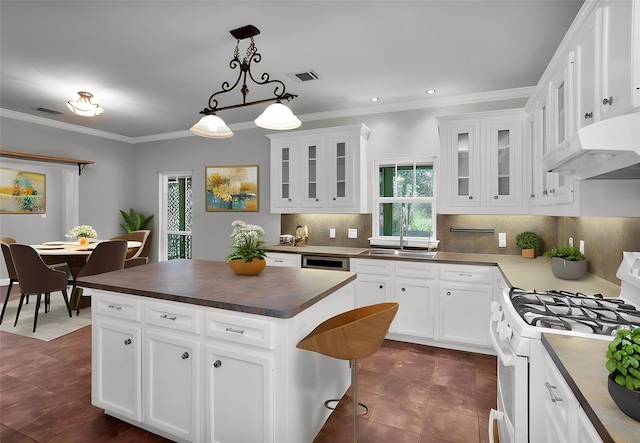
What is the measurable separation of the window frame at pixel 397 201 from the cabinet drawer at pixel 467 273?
687mm

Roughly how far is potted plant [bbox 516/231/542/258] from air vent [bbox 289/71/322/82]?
9.08 feet

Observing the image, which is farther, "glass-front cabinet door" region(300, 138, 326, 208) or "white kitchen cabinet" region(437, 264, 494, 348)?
"glass-front cabinet door" region(300, 138, 326, 208)

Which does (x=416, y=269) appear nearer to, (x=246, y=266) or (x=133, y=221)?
(x=246, y=266)

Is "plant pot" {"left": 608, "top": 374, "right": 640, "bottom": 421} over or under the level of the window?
under

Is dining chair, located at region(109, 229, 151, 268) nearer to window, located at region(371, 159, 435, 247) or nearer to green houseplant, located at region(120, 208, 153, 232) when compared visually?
green houseplant, located at region(120, 208, 153, 232)

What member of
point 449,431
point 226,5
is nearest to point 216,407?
point 449,431

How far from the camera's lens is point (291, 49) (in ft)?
10.0

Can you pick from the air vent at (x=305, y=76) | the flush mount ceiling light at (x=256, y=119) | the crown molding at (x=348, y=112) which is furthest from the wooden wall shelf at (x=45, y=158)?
the air vent at (x=305, y=76)

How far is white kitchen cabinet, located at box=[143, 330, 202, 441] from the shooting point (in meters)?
1.92

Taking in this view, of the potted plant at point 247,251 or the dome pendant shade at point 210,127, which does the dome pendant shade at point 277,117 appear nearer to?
the dome pendant shade at point 210,127

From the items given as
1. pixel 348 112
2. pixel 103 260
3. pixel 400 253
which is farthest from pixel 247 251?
pixel 348 112

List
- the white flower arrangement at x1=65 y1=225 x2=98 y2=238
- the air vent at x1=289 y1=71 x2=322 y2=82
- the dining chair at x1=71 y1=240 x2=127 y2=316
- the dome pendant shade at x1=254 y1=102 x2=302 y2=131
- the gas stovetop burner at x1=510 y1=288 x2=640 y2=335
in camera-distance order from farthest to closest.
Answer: the white flower arrangement at x1=65 y1=225 x2=98 y2=238
the dining chair at x1=71 y1=240 x2=127 y2=316
the air vent at x1=289 y1=71 x2=322 y2=82
the dome pendant shade at x1=254 y1=102 x2=302 y2=131
the gas stovetop burner at x1=510 y1=288 x2=640 y2=335

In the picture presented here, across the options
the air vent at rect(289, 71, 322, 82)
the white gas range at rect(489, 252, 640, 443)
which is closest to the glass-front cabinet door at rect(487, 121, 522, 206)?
the white gas range at rect(489, 252, 640, 443)

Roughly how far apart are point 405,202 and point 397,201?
10cm
